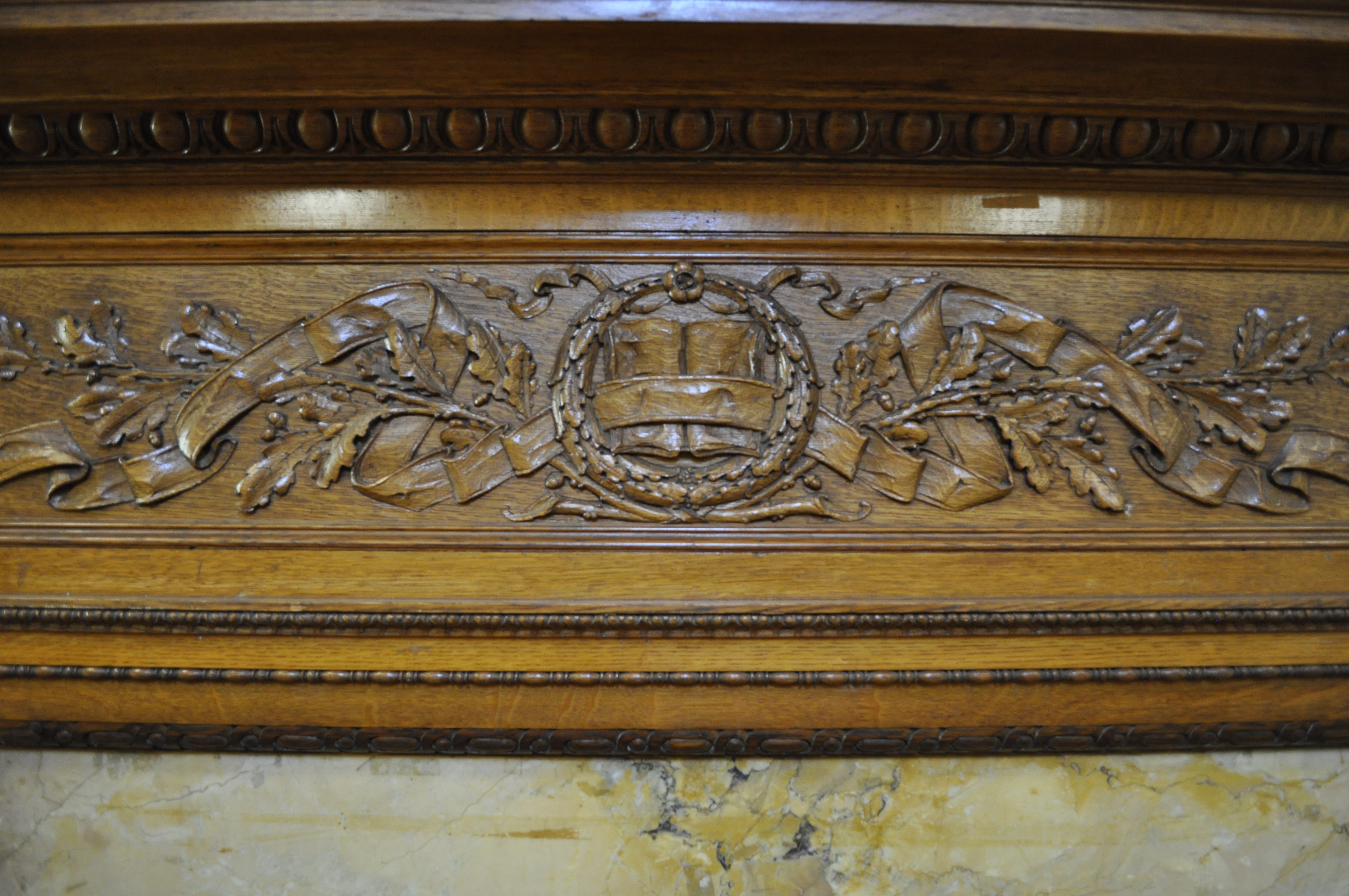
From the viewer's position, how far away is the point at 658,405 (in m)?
1.06

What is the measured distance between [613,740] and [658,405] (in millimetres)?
426

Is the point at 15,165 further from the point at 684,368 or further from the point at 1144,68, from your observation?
the point at 1144,68

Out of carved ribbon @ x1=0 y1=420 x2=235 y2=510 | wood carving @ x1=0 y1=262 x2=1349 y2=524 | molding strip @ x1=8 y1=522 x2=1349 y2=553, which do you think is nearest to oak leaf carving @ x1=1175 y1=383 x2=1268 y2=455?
wood carving @ x1=0 y1=262 x2=1349 y2=524

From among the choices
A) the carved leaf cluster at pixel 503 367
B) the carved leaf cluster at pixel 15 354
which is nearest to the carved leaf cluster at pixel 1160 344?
the carved leaf cluster at pixel 503 367

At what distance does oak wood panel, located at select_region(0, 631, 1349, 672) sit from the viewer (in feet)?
3.35

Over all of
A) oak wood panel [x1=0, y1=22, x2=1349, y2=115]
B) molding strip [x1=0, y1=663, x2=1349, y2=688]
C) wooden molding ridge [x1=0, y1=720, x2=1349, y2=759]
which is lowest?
wooden molding ridge [x1=0, y1=720, x2=1349, y2=759]

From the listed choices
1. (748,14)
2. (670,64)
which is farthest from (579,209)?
(748,14)

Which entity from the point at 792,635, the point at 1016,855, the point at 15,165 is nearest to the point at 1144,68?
the point at 792,635

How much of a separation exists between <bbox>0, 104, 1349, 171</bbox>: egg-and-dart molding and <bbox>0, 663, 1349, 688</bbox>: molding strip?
660 millimetres

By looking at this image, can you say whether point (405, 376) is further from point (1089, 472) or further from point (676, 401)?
point (1089, 472)

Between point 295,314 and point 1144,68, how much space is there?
111 cm

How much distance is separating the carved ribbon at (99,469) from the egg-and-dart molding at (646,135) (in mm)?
375

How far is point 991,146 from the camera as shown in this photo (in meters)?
1.05

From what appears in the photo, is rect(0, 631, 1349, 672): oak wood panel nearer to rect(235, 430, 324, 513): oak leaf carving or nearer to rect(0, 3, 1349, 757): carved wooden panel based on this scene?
rect(0, 3, 1349, 757): carved wooden panel
